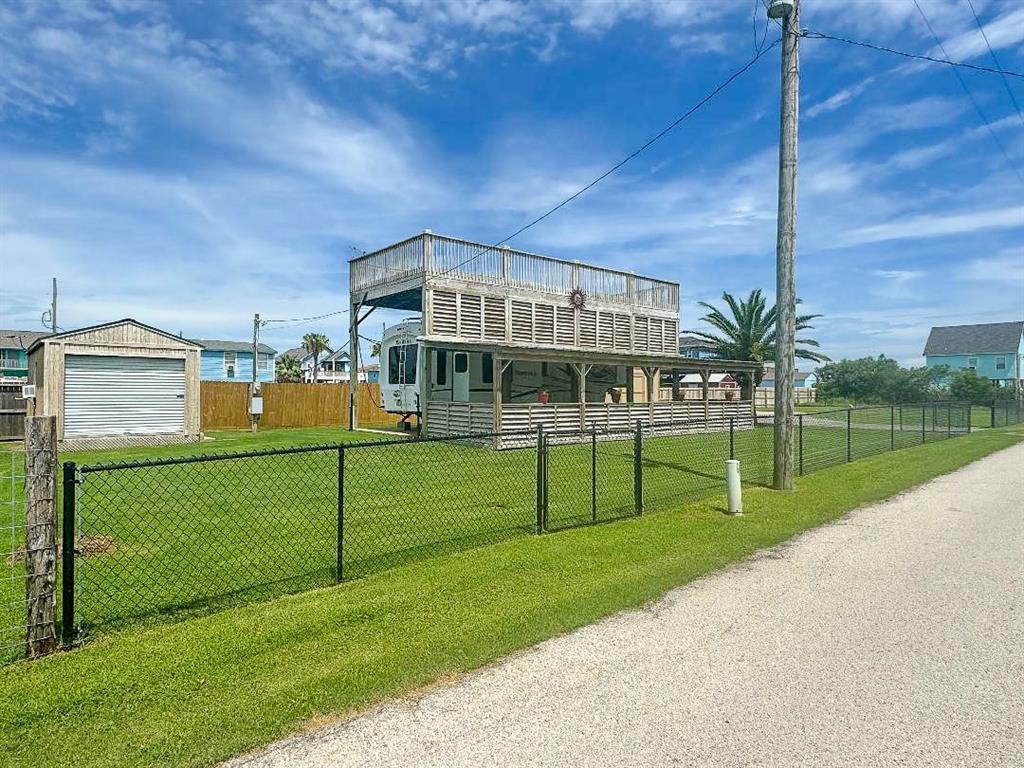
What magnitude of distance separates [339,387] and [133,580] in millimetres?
21816

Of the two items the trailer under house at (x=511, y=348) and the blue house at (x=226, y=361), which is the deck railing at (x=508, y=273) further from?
the blue house at (x=226, y=361)

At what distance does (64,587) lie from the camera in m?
4.12

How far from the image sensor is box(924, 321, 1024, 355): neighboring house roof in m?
63.6

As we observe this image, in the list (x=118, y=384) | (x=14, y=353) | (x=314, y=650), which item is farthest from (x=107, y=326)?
(x=14, y=353)

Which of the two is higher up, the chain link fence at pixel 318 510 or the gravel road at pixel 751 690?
the chain link fence at pixel 318 510

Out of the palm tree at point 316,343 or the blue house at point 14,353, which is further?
the palm tree at point 316,343

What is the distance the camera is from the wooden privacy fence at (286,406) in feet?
80.3

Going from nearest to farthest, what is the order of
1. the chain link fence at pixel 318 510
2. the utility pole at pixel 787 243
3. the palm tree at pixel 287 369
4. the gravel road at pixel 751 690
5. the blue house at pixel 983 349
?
1. the gravel road at pixel 751 690
2. the chain link fence at pixel 318 510
3. the utility pole at pixel 787 243
4. the palm tree at pixel 287 369
5. the blue house at pixel 983 349

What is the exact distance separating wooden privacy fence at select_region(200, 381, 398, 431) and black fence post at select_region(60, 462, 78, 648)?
19.3 meters

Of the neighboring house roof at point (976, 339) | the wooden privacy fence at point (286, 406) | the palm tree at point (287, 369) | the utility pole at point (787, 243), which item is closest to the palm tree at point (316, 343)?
the palm tree at point (287, 369)

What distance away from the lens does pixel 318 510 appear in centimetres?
838

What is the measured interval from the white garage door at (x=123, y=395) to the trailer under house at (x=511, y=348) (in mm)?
6259

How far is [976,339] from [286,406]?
70.5m

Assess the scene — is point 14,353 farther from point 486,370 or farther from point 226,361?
point 486,370
